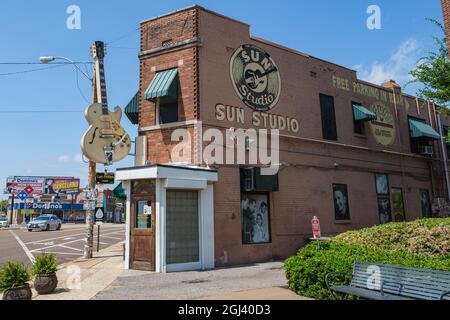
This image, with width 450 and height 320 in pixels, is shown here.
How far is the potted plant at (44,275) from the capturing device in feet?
29.1

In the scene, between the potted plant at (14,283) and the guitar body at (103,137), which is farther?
the guitar body at (103,137)

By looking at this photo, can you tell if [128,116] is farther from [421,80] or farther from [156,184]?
[421,80]

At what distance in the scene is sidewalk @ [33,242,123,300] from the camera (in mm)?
8836

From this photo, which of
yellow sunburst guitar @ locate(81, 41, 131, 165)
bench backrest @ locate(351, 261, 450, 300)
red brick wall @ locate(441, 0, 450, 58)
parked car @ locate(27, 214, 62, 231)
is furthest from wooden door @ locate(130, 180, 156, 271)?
parked car @ locate(27, 214, 62, 231)

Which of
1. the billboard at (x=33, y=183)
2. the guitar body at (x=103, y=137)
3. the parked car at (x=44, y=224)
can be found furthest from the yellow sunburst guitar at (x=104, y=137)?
the billboard at (x=33, y=183)

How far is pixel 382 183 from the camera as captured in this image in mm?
20578

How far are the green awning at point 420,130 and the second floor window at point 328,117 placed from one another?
731cm

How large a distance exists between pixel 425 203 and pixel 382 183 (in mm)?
4714

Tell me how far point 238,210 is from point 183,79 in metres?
5.51

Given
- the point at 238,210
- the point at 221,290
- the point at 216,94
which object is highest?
the point at 216,94

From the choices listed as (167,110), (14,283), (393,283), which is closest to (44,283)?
(14,283)

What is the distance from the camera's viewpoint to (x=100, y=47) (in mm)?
16922

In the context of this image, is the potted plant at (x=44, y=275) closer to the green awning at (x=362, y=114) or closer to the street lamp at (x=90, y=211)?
the street lamp at (x=90, y=211)

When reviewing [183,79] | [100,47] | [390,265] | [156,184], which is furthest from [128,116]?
[390,265]
